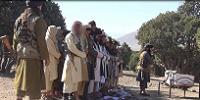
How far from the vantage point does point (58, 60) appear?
12570 millimetres

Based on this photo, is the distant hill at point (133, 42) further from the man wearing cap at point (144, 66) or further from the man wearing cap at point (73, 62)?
the man wearing cap at point (73, 62)

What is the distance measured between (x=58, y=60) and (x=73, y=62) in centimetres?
129

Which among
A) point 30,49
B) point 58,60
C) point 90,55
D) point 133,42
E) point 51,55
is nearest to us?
point 30,49

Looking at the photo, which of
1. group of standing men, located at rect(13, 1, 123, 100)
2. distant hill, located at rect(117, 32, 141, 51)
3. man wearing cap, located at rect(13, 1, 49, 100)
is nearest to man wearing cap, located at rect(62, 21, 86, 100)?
group of standing men, located at rect(13, 1, 123, 100)

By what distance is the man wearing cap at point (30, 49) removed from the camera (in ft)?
29.9

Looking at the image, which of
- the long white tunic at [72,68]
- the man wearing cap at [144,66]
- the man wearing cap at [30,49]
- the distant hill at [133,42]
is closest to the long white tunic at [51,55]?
the long white tunic at [72,68]

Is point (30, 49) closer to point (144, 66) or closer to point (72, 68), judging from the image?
point (72, 68)

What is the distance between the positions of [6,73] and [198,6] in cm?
3222

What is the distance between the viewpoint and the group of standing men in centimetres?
915

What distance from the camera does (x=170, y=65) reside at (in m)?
37.1

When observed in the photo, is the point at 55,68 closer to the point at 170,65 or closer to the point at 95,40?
the point at 95,40

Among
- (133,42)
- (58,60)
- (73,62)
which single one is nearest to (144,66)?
(58,60)

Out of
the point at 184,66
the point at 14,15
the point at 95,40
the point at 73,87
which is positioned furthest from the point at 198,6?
the point at 73,87

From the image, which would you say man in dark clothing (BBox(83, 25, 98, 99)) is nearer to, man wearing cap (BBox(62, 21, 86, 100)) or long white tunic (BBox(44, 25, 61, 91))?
long white tunic (BBox(44, 25, 61, 91))
